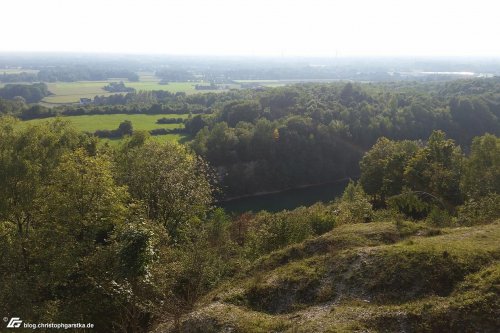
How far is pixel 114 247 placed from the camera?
22484 mm

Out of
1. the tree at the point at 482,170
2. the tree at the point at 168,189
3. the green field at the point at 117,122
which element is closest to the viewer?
the tree at the point at 168,189

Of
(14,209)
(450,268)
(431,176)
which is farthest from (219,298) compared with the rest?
(431,176)

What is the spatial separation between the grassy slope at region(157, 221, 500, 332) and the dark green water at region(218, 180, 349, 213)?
54.3m

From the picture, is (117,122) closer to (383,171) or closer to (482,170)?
(383,171)

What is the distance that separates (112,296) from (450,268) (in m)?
16.6

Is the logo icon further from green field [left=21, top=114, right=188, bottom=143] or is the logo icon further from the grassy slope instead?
green field [left=21, top=114, right=188, bottom=143]

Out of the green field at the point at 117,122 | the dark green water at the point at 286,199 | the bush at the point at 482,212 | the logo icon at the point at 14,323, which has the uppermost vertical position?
the bush at the point at 482,212

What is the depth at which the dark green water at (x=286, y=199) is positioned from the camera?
82375mm

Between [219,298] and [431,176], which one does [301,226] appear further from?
[431,176]

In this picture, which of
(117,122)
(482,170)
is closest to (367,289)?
(482,170)

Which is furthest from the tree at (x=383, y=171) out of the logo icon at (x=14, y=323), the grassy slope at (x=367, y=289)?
the logo icon at (x=14, y=323)

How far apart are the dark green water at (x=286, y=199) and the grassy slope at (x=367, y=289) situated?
54.3 m

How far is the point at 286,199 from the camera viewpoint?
292 feet

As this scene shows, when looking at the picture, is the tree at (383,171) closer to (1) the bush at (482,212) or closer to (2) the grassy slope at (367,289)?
(1) the bush at (482,212)
